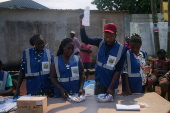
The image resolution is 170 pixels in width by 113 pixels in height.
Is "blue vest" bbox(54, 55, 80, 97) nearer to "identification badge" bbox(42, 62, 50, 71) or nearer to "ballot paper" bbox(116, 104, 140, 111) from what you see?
"identification badge" bbox(42, 62, 50, 71)

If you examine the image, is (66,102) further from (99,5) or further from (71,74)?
(99,5)

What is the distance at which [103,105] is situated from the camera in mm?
2604

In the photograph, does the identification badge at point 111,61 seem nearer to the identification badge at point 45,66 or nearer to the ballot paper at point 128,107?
the ballot paper at point 128,107

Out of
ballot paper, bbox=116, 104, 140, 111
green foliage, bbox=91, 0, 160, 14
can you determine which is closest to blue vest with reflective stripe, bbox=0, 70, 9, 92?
ballot paper, bbox=116, 104, 140, 111

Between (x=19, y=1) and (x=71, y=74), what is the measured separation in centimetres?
1390

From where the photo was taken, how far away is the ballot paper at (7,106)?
250cm

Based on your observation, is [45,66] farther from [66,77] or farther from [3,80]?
[3,80]

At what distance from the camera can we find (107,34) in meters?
2.94

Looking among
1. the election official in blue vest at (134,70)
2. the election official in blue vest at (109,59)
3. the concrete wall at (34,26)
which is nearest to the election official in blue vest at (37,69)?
the election official in blue vest at (109,59)

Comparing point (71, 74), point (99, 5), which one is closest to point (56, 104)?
point (71, 74)

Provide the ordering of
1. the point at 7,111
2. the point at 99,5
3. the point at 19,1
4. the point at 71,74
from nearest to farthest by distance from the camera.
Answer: the point at 7,111
the point at 71,74
the point at 19,1
the point at 99,5

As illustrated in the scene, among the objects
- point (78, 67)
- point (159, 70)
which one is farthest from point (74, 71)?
point (159, 70)

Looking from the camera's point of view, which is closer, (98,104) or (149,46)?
(98,104)

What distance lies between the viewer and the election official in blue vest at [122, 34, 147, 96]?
10.4ft
